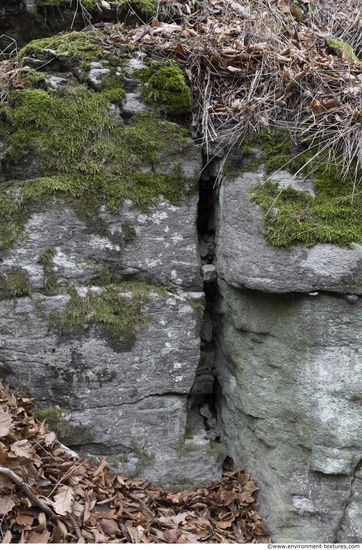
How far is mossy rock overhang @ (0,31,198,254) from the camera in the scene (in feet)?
9.28

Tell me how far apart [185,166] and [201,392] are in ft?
6.86

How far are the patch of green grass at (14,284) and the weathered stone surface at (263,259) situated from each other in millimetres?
1595

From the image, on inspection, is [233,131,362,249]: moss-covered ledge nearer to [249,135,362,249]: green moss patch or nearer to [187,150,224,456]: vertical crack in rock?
[249,135,362,249]: green moss patch

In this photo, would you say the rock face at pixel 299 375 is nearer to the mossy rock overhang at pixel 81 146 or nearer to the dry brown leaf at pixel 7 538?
the mossy rock overhang at pixel 81 146

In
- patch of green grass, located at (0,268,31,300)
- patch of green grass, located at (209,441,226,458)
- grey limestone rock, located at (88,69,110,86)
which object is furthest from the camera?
patch of green grass, located at (209,441,226,458)

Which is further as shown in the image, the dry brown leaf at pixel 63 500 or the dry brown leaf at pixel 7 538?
Answer: the dry brown leaf at pixel 63 500

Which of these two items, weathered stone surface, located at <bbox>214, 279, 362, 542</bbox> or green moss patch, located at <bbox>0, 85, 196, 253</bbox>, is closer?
weathered stone surface, located at <bbox>214, 279, 362, 542</bbox>

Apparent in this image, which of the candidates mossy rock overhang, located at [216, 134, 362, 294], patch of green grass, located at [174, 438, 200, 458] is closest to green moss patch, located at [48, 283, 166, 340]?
mossy rock overhang, located at [216, 134, 362, 294]

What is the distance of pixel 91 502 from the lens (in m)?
2.33

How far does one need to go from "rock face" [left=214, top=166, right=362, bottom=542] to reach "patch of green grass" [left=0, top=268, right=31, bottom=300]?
1.60 meters

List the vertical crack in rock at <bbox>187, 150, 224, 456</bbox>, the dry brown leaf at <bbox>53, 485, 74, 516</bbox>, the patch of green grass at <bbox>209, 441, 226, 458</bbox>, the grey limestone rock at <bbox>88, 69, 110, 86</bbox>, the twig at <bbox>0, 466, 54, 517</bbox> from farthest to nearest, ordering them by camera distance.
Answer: the vertical crack in rock at <bbox>187, 150, 224, 456</bbox> → the patch of green grass at <bbox>209, 441, 226, 458</bbox> → the grey limestone rock at <bbox>88, 69, 110, 86</bbox> → the dry brown leaf at <bbox>53, 485, 74, 516</bbox> → the twig at <bbox>0, 466, 54, 517</bbox>

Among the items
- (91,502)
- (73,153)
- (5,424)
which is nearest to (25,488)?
(5,424)

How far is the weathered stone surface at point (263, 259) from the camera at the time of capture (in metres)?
2.52

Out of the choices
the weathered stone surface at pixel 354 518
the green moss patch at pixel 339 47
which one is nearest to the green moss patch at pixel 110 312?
the weathered stone surface at pixel 354 518
